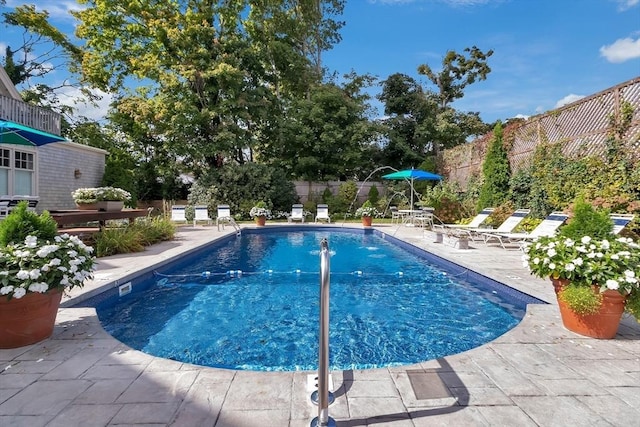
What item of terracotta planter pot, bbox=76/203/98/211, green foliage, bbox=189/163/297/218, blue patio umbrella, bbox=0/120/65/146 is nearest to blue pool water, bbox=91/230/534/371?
terracotta planter pot, bbox=76/203/98/211

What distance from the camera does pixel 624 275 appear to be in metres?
2.61

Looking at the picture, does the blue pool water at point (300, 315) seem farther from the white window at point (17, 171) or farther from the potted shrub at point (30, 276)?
the white window at point (17, 171)

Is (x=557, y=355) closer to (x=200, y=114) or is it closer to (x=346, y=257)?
(x=346, y=257)

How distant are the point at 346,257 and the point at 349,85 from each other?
49.3 ft

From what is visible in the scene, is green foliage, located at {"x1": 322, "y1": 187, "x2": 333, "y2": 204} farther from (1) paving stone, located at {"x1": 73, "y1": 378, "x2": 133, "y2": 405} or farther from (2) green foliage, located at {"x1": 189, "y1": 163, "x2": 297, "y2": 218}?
(1) paving stone, located at {"x1": 73, "y1": 378, "x2": 133, "y2": 405}

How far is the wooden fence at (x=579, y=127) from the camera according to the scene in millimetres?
7119

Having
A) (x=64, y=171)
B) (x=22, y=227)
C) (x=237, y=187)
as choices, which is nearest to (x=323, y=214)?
(x=237, y=187)

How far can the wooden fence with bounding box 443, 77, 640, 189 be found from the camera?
280 inches

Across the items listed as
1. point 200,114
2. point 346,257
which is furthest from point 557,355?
point 200,114

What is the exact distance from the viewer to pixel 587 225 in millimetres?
3041

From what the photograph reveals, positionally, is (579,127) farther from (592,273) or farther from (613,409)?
(613,409)

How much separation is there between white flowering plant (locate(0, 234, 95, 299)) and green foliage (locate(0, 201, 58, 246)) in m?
0.09

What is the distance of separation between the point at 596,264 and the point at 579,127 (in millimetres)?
7552

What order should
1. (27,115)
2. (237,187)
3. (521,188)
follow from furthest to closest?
(237,187), (27,115), (521,188)
